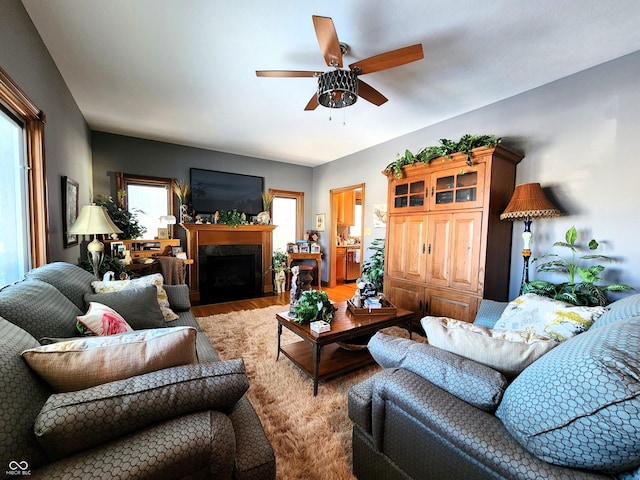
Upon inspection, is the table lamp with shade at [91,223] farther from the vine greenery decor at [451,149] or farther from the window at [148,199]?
the vine greenery decor at [451,149]

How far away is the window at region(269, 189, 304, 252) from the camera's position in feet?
18.6

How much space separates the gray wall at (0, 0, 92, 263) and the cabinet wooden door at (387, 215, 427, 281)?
137 inches

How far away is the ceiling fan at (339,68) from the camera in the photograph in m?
1.66

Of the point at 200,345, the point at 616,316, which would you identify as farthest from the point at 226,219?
the point at 616,316

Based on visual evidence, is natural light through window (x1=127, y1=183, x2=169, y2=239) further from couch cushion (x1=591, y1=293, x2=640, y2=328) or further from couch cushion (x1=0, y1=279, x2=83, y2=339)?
couch cushion (x1=591, y1=293, x2=640, y2=328)

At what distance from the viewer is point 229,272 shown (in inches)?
191

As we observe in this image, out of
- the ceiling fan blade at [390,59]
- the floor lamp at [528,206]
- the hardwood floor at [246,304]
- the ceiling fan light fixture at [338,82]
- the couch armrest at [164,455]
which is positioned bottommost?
the hardwood floor at [246,304]

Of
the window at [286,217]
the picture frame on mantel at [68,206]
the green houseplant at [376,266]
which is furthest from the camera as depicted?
the window at [286,217]

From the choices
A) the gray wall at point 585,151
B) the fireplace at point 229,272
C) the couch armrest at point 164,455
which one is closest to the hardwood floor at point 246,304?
the fireplace at point 229,272

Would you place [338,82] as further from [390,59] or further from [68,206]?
[68,206]

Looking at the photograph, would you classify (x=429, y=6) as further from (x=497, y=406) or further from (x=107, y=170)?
(x=107, y=170)

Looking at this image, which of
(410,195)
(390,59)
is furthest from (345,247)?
(390,59)

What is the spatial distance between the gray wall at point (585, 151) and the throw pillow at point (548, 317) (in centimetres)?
133

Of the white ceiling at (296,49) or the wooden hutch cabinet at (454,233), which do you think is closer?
the white ceiling at (296,49)
